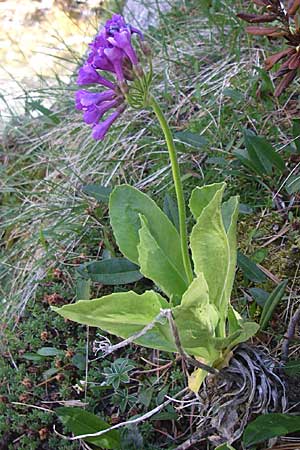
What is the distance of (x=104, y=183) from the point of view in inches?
88.5

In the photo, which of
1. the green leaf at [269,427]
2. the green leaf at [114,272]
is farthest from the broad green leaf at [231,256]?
the green leaf at [114,272]

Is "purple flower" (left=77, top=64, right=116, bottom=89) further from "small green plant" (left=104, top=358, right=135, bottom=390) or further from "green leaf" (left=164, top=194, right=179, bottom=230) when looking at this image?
"small green plant" (left=104, top=358, right=135, bottom=390)

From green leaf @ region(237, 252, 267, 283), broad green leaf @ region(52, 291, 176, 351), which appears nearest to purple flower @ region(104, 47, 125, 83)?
broad green leaf @ region(52, 291, 176, 351)

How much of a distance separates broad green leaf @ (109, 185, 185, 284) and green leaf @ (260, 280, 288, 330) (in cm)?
22

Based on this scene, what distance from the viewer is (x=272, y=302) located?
4.89 feet

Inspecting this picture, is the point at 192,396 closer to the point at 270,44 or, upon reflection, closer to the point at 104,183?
the point at 104,183

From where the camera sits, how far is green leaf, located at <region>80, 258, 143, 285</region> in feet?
5.71

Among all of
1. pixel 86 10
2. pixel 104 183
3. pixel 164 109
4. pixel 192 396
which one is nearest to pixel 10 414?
pixel 192 396

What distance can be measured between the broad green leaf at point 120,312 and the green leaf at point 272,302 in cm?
31

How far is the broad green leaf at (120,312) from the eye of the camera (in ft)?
3.84

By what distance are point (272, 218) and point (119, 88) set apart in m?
0.74

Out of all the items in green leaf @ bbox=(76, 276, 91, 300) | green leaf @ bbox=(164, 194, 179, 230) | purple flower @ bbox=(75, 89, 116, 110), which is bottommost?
green leaf @ bbox=(76, 276, 91, 300)

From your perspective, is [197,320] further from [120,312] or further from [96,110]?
[96,110]

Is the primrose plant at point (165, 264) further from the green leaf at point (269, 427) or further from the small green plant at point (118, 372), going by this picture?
the small green plant at point (118, 372)
